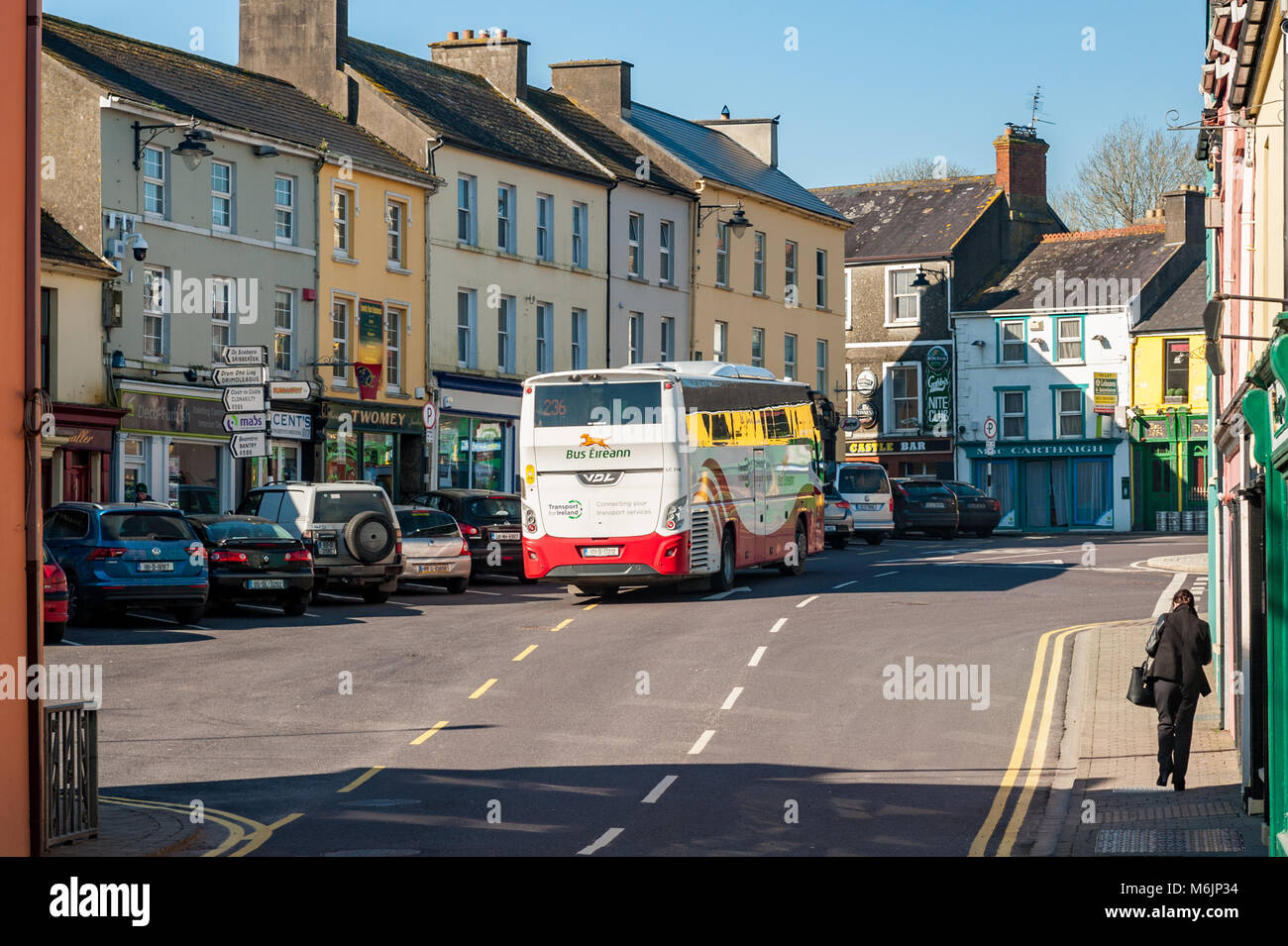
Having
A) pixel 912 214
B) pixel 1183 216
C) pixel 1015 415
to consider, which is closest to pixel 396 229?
pixel 1015 415

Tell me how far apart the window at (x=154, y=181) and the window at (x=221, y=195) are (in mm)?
1306

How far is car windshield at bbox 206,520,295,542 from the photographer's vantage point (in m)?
27.0

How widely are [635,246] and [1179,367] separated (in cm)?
1951

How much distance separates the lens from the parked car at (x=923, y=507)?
50.0 m

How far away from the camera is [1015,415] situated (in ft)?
209

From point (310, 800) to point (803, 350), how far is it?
155ft

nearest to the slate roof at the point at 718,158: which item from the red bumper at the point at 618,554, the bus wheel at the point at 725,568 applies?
the bus wheel at the point at 725,568

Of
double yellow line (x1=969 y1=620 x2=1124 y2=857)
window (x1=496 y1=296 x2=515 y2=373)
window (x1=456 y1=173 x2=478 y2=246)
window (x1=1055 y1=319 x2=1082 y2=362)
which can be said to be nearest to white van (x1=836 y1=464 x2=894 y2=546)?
window (x1=496 y1=296 x2=515 y2=373)

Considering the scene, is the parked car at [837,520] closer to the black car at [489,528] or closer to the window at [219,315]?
the black car at [489,528]

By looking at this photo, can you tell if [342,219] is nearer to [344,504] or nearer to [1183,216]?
[344,504]

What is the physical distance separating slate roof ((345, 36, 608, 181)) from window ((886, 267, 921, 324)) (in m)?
18.8
